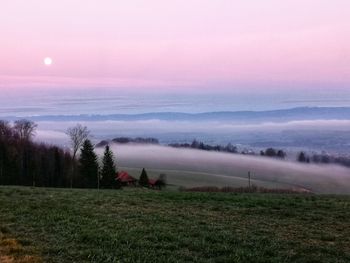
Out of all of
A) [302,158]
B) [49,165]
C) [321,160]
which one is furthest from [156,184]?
[321,160]

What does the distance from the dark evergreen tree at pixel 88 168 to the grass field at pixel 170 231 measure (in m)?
46.3

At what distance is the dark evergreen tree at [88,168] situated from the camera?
6316 cm

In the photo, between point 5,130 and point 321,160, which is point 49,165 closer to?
point 5,130

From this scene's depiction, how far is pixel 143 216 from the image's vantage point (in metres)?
13.9

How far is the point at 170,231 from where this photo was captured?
11.5 metres

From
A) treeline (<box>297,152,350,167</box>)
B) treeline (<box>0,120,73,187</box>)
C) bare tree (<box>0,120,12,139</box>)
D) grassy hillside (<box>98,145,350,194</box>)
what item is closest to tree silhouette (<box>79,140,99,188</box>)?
treeline (<box>0,120,73,187</box>)

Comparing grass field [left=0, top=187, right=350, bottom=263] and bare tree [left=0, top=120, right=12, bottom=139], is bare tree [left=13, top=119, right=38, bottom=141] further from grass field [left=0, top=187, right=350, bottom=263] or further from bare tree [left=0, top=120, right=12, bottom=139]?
grass field [left=0, top=187, right=350, bottom=263]

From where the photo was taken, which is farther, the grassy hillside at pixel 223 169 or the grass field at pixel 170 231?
the grassy hillside at pixel 223 169

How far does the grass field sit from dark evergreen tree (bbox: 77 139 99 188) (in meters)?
46.3

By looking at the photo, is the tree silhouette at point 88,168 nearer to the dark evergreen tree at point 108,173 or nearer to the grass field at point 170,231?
the dark evergreen tree at point 108,173

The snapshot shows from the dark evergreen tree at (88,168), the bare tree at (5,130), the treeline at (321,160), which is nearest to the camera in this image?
the dark evergreen tree at (88,168)

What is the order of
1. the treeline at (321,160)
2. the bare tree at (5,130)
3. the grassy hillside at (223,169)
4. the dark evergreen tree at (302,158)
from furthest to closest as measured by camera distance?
1. the dark evergreen tree at (302,158)
2. the treeline at (321,160)
3. the grassy hillside at (223,169)
4. the bare tree at (5,130)

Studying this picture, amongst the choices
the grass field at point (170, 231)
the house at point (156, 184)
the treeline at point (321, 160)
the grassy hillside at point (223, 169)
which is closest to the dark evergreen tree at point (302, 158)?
the treeline at point (321, 160)

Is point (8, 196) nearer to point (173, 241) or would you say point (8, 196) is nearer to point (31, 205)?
point (31, 205)
